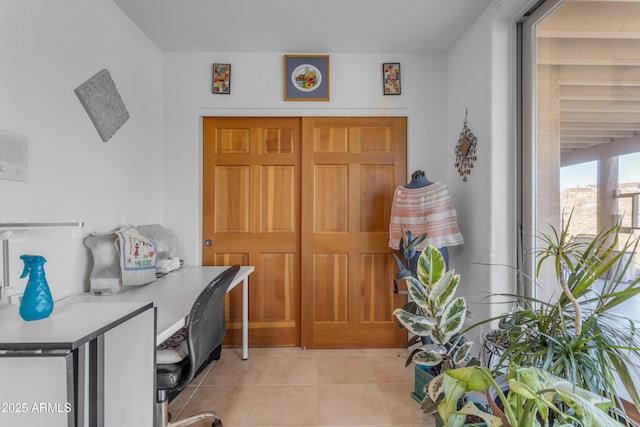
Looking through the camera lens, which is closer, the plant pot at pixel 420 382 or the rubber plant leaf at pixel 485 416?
the rubber plant leaf at pixel 485 416

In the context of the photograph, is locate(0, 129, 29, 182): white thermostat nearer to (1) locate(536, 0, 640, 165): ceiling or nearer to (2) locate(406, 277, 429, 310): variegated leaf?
(2) locate(406, 277, 429, 310): variegated leaf

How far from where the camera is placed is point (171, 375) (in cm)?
126

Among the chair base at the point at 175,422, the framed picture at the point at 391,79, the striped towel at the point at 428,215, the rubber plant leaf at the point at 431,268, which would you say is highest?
the framed picture at the point at 391,79

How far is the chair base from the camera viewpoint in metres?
1.37

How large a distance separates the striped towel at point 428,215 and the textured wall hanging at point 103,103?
197cm

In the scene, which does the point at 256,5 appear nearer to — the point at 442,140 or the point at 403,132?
the point at 403,132

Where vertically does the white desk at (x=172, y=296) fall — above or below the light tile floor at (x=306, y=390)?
above

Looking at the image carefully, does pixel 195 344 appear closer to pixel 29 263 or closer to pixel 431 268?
pixel 29 263

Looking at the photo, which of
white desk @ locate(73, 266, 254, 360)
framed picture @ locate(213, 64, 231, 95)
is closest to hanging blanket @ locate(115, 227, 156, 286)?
white desk @ locate(73, 266, 254, 360)

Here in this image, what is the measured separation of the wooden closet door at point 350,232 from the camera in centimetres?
250

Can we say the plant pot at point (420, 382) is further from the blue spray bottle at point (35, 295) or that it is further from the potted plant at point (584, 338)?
the blue spray bottle at point (35, 295)

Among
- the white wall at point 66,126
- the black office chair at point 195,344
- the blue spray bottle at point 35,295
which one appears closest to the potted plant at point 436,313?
the black office chair at point 195,344

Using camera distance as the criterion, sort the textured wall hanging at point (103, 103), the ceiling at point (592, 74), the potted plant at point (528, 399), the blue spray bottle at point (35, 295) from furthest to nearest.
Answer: the textured wall hanging at point (103, 103), the ceiling at point (592, 74), the blue spray bottle at point (35, 295), the potted plant at point (528, 399)

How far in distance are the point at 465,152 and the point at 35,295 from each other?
2454 millimetres
